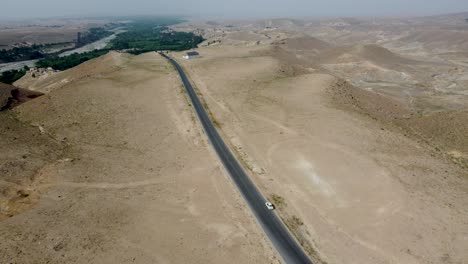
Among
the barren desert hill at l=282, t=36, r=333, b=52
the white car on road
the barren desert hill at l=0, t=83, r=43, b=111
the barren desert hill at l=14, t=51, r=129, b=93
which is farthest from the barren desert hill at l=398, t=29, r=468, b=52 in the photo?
the barren desert hill at l=0, t=83, r=43, b=111

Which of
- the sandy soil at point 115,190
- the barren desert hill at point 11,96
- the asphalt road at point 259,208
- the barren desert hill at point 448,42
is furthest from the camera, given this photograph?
the barren desert hill at point 448,42

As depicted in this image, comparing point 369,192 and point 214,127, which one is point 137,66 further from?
point 369,192

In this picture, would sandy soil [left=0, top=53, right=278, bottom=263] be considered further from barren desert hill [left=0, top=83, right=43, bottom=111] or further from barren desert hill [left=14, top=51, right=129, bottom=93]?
barren desert hill [left=14, top=51, right=129, bottom=93]

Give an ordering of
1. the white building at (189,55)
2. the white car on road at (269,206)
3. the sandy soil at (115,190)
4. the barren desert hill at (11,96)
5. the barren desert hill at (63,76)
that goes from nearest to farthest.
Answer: the sandy soil at (115,190)
the white car on road at (269,206)
the barren desert hill at (11,96)
the barren desert hill at (63,76)
the white building at (189,55)

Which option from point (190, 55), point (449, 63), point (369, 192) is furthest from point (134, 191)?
point (449, 63)

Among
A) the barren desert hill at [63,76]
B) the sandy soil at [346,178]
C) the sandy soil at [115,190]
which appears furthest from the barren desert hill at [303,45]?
the sandy soil at [115,190]

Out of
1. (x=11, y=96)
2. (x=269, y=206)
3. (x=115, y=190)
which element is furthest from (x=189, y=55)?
(x=269, y=206)

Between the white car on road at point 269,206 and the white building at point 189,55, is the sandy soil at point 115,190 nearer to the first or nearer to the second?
the white car on road at point 269,206
